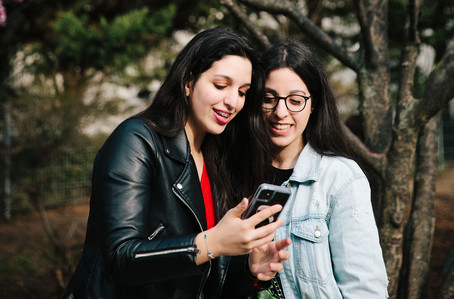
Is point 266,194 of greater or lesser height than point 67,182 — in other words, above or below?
above

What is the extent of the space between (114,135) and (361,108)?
1.86 m

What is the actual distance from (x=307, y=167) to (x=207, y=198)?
52cm

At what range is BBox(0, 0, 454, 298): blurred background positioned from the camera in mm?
5234

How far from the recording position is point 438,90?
97.9 inches

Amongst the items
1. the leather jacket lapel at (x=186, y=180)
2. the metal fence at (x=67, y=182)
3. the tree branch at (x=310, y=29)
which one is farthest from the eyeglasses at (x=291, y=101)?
the metal fence at (x=67, y=182)

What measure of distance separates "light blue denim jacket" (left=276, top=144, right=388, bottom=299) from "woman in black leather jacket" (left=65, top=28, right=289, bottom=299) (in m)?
0.21

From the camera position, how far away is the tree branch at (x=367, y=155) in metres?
2.69

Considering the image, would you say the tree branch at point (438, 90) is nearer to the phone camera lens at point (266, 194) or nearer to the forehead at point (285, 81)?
the forehead at point (285, 81)

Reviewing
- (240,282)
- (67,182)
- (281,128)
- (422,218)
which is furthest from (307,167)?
(67,182)

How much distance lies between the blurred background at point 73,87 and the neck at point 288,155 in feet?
7.72

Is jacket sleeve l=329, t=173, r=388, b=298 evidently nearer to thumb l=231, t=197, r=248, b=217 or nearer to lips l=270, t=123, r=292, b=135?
lips l=270, t=123, r=292, b=135

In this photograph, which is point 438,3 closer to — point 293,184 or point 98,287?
point 293,184

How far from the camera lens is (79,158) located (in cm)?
898

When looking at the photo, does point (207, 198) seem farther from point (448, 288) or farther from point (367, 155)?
point (448, 288)
